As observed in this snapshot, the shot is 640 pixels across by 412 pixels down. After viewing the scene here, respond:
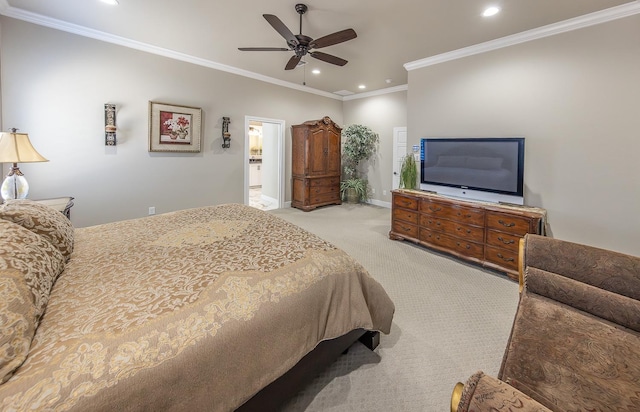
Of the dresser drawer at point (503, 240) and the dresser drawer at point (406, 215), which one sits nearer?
the dresser drawer at point (503, 240)

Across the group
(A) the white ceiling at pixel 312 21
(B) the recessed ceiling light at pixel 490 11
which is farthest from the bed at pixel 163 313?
(B) the recessed ceiling light at pixel 490 11

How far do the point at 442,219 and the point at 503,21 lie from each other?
2.39m

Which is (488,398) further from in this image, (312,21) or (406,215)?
(312,21)

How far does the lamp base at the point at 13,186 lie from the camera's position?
2.74m

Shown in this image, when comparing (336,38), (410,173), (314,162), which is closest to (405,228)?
(410,173)

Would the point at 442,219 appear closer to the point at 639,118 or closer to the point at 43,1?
the point at 639,118

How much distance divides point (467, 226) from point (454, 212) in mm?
237

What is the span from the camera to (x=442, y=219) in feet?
12.2

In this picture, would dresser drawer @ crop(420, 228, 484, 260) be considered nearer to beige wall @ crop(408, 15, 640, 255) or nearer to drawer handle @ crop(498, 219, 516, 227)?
drawer handle @ crop(498, 219, 516, 227)

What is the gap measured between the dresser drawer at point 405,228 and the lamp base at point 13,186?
4.49 m

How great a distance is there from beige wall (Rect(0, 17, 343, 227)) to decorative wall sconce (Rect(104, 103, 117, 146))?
69 millimetres

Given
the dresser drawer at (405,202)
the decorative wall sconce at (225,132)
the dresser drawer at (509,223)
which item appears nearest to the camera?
the dresser drawer at (509,223)

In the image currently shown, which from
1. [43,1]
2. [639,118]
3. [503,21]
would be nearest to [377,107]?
[503,21]

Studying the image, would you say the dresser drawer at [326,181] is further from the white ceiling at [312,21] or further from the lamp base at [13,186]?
the lamp base at [13,186]
